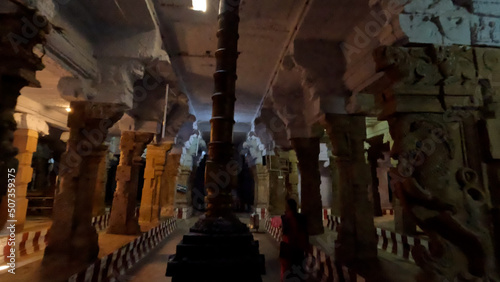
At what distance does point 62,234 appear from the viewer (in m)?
3.83

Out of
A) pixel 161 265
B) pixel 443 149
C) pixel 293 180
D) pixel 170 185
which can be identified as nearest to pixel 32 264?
pixel 161 265

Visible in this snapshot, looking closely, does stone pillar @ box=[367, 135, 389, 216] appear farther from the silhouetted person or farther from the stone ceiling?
the silhouetted person

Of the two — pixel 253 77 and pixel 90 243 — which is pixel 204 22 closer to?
pixel 253 77

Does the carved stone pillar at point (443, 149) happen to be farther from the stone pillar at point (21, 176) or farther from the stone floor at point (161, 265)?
the stone pillar at point (21, 176)

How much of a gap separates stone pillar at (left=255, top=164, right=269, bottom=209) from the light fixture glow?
890 centimetres

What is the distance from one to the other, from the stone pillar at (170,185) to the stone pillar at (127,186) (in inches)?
146

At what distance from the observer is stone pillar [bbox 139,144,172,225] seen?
761 cm

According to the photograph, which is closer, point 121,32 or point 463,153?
point 463,153

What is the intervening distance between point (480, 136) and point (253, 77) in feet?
15.2

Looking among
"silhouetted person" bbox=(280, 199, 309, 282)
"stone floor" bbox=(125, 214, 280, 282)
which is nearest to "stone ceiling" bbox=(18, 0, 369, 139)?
"silhouetted person" bbox=(280, 199, 309, 282)

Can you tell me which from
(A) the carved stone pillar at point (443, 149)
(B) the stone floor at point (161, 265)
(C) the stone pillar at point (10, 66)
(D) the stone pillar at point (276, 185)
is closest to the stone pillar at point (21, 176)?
(B) the stone floor at point (161, 265)

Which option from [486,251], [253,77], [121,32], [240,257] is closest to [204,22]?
[121,32]

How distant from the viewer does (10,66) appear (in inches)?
83.7

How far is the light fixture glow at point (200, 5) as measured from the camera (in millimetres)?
3658
